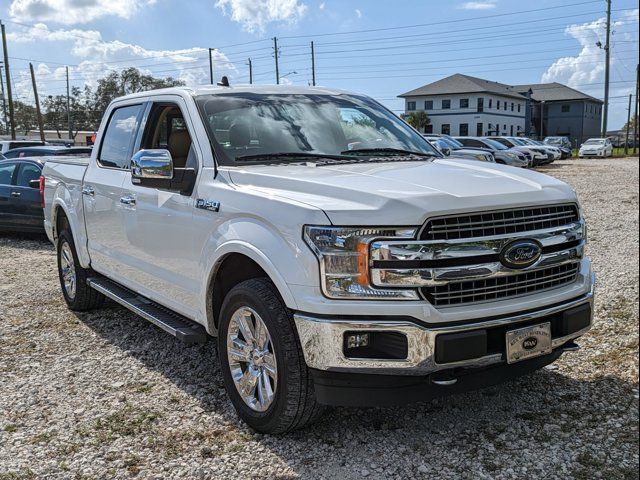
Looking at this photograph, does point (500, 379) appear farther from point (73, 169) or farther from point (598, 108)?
point (598, 108)

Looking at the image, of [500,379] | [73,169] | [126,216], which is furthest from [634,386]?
[73,169]

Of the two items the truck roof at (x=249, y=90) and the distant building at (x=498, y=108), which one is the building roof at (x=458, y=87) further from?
the truck roof at (x=249, y=90)

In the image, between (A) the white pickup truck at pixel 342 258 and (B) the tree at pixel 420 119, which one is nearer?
(A) the white pickup truck at pixel 342 258

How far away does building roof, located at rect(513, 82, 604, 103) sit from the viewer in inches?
3523

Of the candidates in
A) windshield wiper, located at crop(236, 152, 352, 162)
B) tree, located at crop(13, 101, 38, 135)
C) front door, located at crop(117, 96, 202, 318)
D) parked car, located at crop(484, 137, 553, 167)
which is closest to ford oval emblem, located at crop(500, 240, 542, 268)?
windshield wiper, located at crop(236, 152, 352, 162)

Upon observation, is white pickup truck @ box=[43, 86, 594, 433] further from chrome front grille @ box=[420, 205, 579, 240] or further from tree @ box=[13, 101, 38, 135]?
tree @ box=[13, 101, 38, 135]

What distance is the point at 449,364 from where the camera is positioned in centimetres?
307

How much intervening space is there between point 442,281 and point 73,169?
14.9ft

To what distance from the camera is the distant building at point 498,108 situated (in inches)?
3221

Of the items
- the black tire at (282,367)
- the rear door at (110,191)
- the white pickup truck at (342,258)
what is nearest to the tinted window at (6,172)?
the rear door at (110,191)

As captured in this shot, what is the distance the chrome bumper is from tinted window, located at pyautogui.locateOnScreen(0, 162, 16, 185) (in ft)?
35.0

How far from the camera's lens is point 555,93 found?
92.2 metres

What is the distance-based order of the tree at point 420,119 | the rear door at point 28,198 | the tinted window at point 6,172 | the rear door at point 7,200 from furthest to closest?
the tree at point 420,119
the tinted window at point 6,172
the rear door at point 7,200
the rear door at point 28,198

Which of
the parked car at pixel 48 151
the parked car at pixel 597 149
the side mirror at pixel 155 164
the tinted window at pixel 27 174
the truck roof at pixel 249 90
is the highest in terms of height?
the truck roof at pixel 249 90
